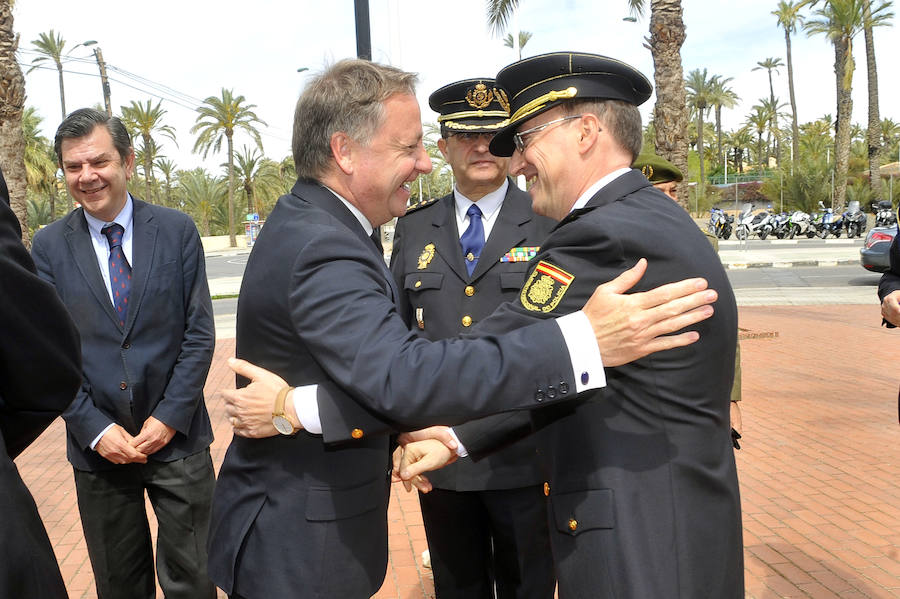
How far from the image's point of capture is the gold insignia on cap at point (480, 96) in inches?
121

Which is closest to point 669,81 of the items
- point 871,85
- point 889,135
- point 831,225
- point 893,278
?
point 893,278

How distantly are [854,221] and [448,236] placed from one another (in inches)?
1187

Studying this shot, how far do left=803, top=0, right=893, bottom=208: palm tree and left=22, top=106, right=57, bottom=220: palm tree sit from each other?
3727 cm

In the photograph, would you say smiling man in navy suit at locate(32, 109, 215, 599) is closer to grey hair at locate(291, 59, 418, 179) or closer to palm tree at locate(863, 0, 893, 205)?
grey hair at locate(291, 59, 418, 179)

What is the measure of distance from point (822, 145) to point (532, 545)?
59.8 m

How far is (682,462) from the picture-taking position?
1.66 meters

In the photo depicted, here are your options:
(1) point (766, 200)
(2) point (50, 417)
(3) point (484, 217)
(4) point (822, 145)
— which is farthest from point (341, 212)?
(4) point (822, 145)

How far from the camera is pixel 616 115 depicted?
183cm

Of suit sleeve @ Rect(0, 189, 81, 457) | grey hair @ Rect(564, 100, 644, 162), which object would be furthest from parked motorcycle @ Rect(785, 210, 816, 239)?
suit sleeve @ Rect(0, 189, 81, 457)

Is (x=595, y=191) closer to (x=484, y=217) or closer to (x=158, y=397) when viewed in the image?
(x=484, y=217)

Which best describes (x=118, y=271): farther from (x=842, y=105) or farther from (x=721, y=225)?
(x=842, y=105)

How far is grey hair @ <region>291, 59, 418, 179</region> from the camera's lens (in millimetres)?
1921

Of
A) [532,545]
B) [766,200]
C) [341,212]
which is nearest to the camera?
[341,212]

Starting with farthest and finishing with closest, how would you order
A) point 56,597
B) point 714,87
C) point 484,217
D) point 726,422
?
point 714,87 → point 484,217 → point 726,422 → point 56,597
